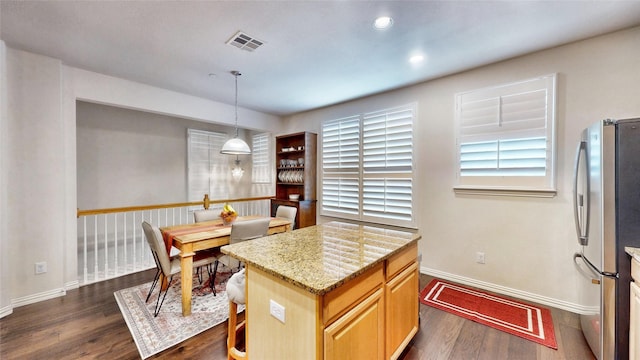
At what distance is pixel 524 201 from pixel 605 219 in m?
1.15

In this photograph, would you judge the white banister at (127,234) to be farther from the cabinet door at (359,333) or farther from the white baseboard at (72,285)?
the cabinet door at (359,333)

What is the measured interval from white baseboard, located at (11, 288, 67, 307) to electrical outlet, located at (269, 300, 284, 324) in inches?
124

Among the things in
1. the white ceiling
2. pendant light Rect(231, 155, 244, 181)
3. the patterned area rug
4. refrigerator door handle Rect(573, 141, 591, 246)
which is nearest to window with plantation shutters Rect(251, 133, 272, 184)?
pendant light Rect(231, 155, 244, 181)

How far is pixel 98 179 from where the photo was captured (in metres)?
4.39

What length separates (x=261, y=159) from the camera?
19.3ft

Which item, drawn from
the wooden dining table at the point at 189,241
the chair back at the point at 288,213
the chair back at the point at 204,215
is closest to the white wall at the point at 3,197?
the wooden dining table at the point at 189,241

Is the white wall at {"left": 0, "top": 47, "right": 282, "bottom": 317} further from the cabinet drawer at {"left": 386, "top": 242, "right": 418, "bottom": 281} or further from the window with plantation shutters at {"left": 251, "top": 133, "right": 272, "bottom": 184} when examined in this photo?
the cabinet drawer at {"left": 386, "top": 242, "right": 418, "bottom": 281}

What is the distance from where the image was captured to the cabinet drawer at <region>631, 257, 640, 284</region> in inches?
58.5

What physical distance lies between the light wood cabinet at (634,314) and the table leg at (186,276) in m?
3.27

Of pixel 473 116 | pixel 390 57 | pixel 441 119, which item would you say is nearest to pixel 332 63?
pixel 390 57

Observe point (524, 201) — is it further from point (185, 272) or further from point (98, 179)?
point (98, 179)

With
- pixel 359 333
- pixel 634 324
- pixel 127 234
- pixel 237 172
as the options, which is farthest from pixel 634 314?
pixel 127 234

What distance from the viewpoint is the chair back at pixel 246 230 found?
8.96 feet

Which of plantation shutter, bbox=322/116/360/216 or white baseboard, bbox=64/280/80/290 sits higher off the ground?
plantation shutter, bbox=322/116/360/216
